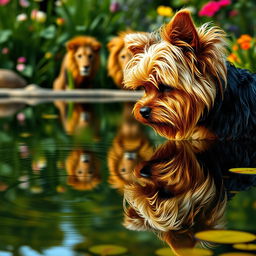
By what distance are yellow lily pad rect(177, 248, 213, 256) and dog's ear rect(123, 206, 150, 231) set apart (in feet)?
1.25

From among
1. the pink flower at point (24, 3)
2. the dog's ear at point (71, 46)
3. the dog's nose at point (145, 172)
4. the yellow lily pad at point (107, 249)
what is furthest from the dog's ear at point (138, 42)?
the pink flower at point (24, 3)

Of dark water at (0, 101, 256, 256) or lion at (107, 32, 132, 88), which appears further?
lion at (107, 32, 132, 88)

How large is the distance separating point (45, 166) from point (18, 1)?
34.0 feet

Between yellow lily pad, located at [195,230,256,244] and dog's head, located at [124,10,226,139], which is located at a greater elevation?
dog's head, located at [124,10,226,139]

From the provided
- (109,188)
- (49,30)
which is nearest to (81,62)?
(49,30)

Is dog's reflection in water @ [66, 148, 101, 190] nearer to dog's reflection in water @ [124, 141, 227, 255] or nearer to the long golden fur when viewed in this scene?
the long golden fur

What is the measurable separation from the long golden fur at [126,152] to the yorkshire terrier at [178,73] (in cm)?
33

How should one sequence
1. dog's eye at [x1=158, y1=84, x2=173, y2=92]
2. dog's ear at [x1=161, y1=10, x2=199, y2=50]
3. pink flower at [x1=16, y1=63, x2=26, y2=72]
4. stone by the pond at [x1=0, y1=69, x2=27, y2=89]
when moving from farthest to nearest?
pink flower at [x1=16, y1=63, x2=26, y2=72], stone by the pond at [x1=0, y1=69, x2=27, y2=89], dog's eye at [x1=158, y1=84, x2=173, y2=92], dog's ear at [x1=161, y1=10, x2=199, y2=50]

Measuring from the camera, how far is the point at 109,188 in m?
4.16

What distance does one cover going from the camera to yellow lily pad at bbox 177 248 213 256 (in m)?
2.76

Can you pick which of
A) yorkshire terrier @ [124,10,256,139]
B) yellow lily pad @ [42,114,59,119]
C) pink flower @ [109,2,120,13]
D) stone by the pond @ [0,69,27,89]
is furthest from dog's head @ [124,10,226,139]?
pink flower @ [109,2,120,13]

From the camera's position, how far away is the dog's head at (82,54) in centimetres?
1176

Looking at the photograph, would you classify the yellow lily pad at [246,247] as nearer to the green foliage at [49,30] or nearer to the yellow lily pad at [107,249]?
the yellow lily pad at [107,249]

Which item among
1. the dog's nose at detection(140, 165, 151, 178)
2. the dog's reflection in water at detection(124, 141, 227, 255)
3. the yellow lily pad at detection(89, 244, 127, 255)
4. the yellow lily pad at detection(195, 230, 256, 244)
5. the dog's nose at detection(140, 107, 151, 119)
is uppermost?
the dog's nose at detection(140, 107, 151, 119)
